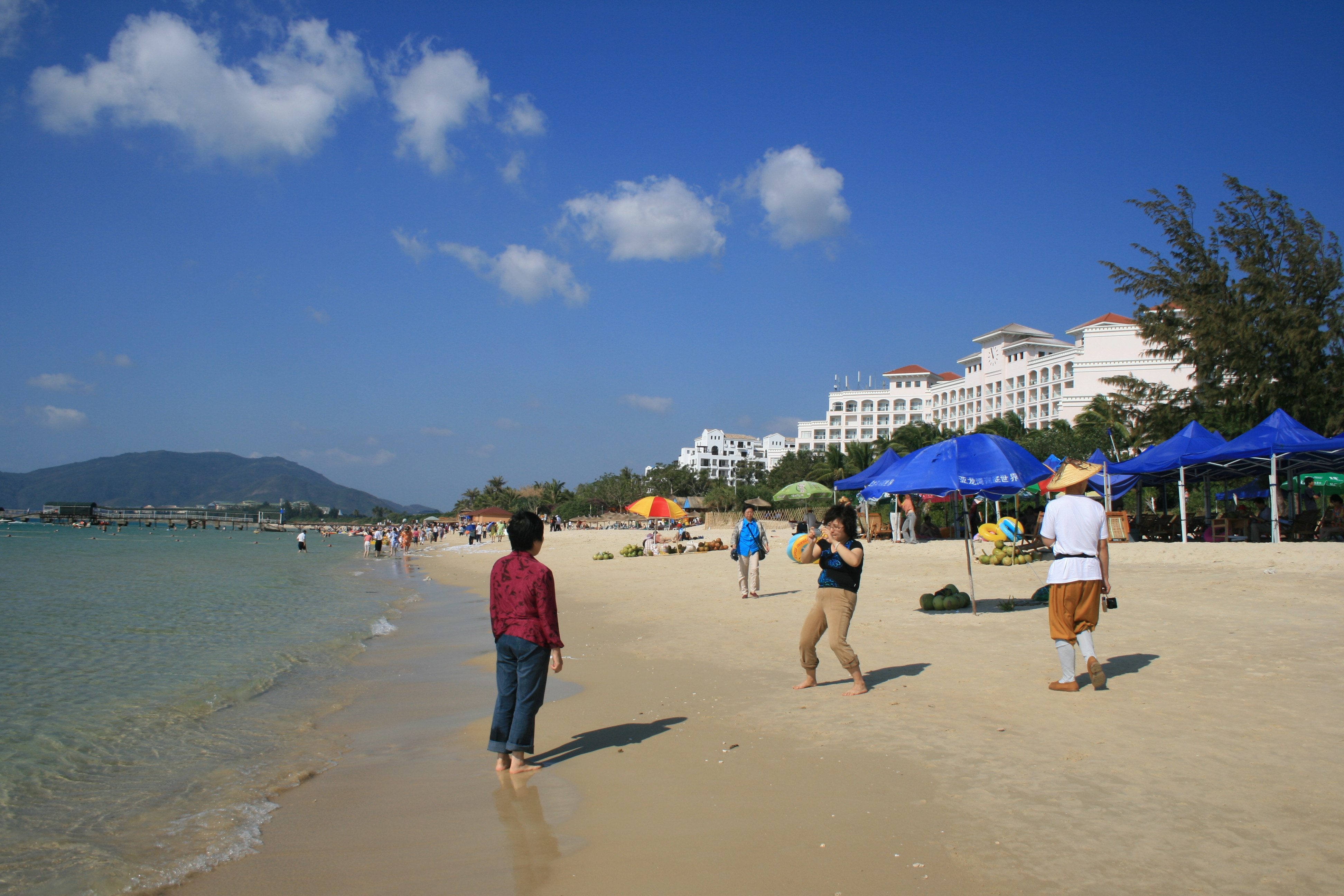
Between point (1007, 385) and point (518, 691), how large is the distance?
99.5 m

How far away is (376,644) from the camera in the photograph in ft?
36.7

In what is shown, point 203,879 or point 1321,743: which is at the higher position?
point 1321,743

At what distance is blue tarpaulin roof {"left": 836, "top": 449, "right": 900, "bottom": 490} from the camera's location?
22.7m

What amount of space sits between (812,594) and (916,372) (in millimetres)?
110992

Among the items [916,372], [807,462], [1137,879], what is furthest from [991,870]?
[916,372]

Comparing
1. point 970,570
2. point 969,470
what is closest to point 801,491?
point 969,470

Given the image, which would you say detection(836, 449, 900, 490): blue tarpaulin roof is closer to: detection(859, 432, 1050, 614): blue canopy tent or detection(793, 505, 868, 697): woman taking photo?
detection(859, 432, 1050, 614): blue canopy tent

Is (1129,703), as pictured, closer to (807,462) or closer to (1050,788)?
(1050,788)

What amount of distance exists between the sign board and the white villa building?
133 meters

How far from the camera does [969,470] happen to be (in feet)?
31.6

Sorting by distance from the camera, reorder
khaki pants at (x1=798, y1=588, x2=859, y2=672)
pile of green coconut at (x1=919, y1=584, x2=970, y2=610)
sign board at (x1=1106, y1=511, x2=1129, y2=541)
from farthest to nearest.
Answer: sign board at (x1=1106, y1=511, x2=1129, y2=541) → pile of green coconut at (x1=919, y1=584, x2=970, y2=610) → khaki pants at (x1=798, y1=588, x2=859, y2=672)

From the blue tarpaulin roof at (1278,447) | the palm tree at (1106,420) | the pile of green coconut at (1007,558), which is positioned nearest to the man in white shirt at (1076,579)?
the pile of green coconut at (1007,558)

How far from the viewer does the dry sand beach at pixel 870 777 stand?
10.8ft

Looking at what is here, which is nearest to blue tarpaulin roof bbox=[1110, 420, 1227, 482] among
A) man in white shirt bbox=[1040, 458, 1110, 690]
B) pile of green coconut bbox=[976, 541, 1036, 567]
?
pile of green coconut bbox=[976, 541, 1036, 567]
